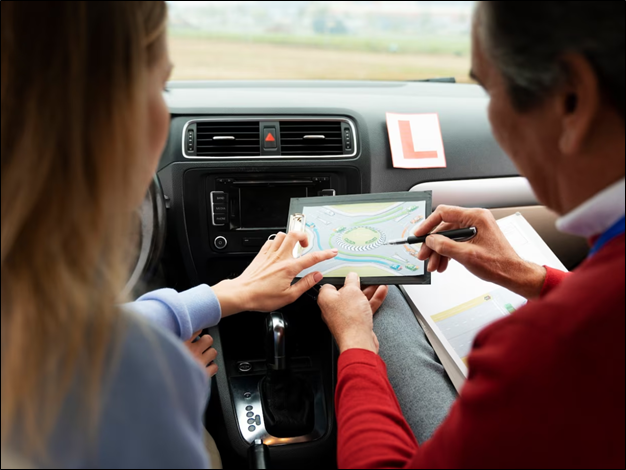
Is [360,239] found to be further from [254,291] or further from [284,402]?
[284,402]

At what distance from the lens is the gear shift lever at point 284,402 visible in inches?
60.1

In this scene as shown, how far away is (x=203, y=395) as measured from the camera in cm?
62

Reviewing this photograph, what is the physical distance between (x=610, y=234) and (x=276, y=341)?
0.92 m

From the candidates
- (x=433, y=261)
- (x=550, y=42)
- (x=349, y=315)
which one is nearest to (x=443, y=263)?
(x=433, y=261)

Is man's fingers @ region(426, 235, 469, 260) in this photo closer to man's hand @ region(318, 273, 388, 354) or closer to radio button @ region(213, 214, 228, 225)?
man's hand @ region(318, 273, 388, 354)

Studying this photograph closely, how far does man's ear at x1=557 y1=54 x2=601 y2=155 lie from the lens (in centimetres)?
61

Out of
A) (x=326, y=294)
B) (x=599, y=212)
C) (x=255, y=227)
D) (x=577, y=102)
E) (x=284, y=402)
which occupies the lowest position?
(x=284, y=402)

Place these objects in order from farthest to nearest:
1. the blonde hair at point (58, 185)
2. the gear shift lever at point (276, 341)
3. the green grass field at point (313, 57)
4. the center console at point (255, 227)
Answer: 1. the green grass field at point (313, 57)
2. the center console at point (255, 227)
3. the gear shift lever at point (276, 341)
4. the blonde hair at point (58, 185)

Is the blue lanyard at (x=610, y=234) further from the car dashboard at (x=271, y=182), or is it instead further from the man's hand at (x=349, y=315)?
the car dashboard at (x=271, y=182)

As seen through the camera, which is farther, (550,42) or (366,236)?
(366,236)

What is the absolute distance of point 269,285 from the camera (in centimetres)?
125

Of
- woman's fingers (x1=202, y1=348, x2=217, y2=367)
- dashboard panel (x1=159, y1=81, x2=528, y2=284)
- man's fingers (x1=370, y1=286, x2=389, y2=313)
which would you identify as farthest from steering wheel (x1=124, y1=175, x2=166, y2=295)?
man's fingers (x1=370, y1=286, x2=389, y2=313)

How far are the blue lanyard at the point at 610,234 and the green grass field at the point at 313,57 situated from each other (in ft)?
4.77

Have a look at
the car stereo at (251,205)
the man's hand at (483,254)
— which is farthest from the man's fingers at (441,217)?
the car stereo at (251,205)
